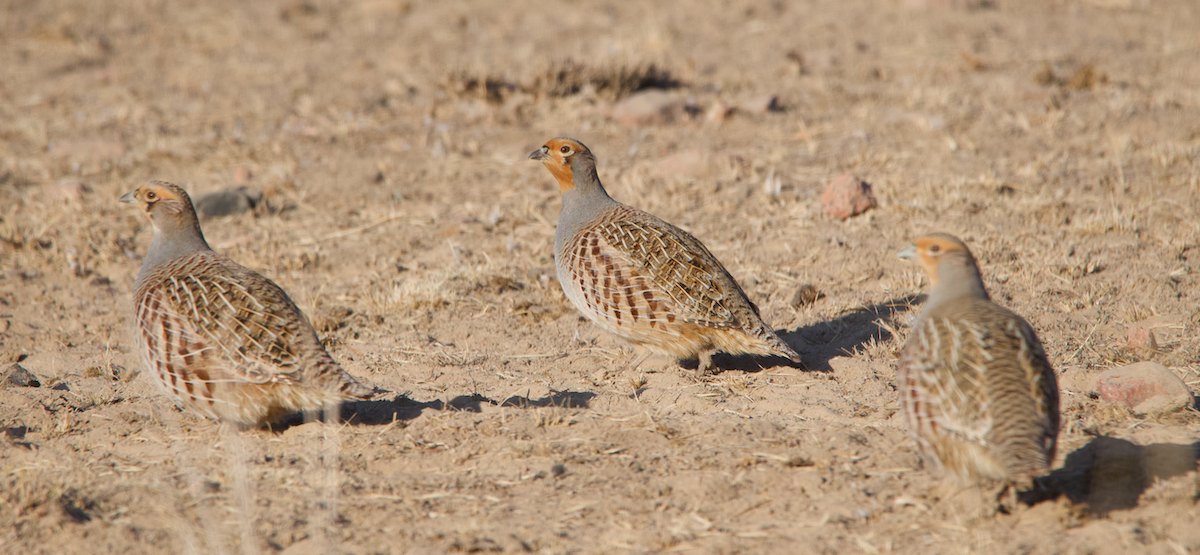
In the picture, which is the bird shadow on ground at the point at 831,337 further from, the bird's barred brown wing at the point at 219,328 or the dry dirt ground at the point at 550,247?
the bird's barred brown wing at the point at 219,328

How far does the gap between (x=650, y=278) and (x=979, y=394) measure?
2.25 metres

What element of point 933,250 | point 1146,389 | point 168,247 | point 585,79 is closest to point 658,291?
point 933,250

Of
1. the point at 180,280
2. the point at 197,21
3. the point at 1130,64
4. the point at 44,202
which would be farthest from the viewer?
the point at 197,21

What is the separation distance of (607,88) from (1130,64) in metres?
6.32

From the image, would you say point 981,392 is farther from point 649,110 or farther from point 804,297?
point 649,110

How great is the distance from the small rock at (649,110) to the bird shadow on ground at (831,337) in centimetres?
456

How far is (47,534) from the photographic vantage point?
3.93m

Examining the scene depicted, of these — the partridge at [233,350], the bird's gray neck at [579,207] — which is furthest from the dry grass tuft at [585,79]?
the partridge at [233,350]

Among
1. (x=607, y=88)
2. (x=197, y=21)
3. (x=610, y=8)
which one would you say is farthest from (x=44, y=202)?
(x=610, y=8)

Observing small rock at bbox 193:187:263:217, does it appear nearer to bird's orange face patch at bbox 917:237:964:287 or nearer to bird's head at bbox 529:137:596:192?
bird's head at bbox 529:137:596:192

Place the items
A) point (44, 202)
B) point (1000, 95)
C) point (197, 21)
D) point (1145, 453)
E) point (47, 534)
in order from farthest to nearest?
point (197, 21), point (1000, 95), point (44, 202), point (1145, 453), point (47, 534)

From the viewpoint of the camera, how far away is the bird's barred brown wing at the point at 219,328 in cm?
464

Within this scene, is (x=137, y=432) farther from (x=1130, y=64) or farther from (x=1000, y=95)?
(x=1130, y=64)

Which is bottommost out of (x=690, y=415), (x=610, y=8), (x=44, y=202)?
(x=690, y=415)
